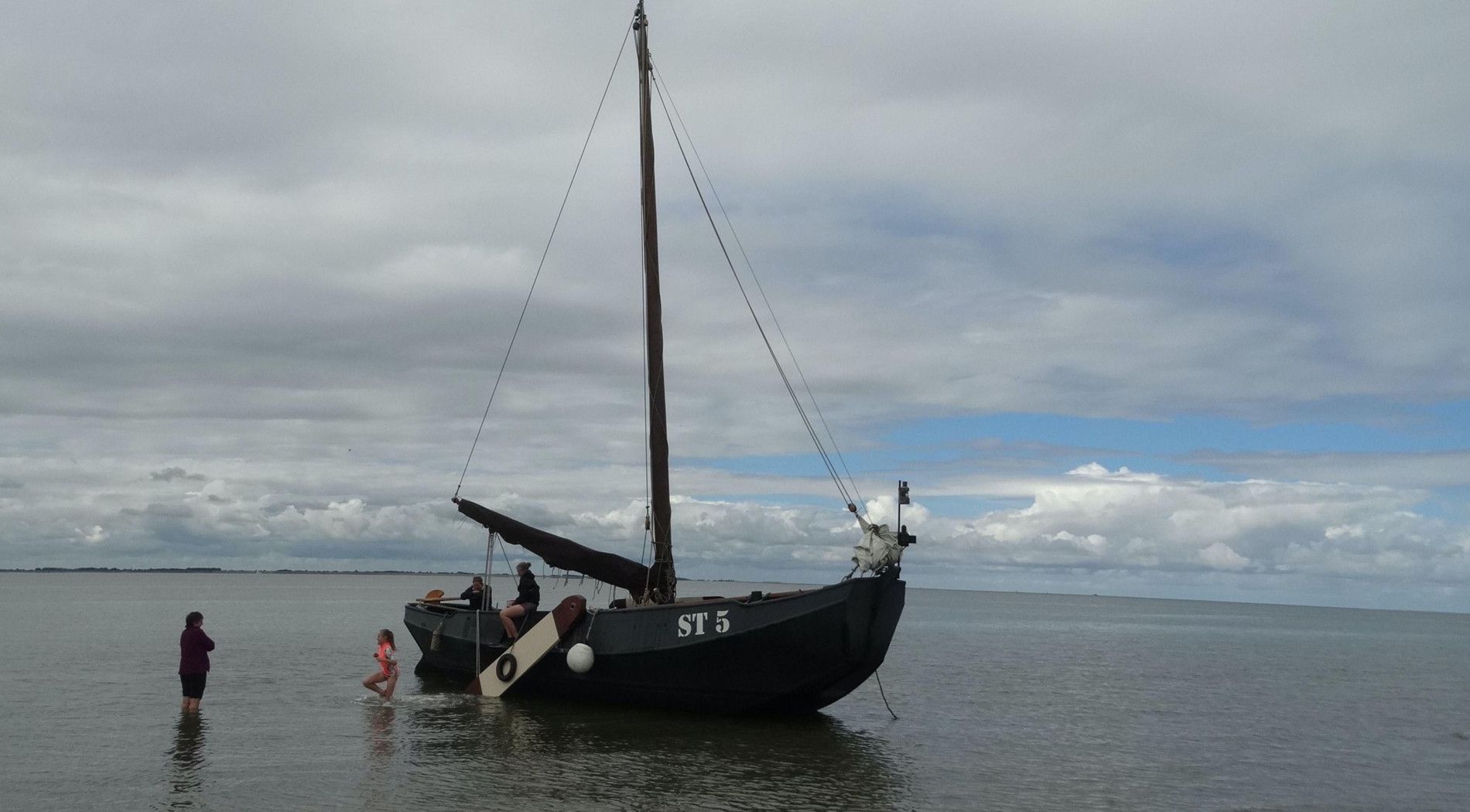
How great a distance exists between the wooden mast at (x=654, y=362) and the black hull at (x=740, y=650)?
151cm

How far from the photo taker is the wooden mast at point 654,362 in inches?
829

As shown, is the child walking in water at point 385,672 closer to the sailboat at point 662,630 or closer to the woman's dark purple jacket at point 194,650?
the sailboat at point 662,630

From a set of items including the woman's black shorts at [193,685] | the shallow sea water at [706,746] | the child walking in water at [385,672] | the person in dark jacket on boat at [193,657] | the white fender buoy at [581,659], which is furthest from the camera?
the child walking in water at [385,672]

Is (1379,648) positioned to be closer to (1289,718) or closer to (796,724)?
(1289,718)

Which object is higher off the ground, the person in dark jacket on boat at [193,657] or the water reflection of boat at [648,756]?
the person in dark jacket on boat at [193,657]

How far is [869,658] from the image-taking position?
61.3 ft

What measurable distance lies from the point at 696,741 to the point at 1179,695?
20.3 meters

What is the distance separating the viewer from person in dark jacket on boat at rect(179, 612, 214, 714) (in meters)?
17.6

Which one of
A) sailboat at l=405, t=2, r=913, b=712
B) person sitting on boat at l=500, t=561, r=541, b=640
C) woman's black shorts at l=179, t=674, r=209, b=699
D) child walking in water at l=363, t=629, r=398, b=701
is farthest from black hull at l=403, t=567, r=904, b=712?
woman's black shorts at l=179, t=674, r=209, b=699

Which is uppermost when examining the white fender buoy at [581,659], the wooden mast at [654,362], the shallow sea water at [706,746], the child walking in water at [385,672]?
the wooden mast at [654,362]

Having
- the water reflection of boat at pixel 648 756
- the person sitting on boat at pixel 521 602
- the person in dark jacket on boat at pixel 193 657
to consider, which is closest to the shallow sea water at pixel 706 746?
the water reflection of boat at pixel 648 756

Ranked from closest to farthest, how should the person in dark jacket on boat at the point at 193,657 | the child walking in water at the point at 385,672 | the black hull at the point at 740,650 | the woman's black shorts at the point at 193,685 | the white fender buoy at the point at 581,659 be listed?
1. the person in dark jacket on boat at the point at 193,657
2. the black hull at the point at 740,650
3. the woman's black shorts at the point at 193,685
4. the white fender buoy at the point at 581,659
5. the child walking in water at the point at 385,672

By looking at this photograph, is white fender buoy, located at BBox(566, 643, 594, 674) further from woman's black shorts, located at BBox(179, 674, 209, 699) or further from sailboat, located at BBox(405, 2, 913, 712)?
woman's black shorts, located at BBox(179, 674, 209, 699)

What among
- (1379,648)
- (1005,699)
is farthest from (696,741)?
(1379,648)
